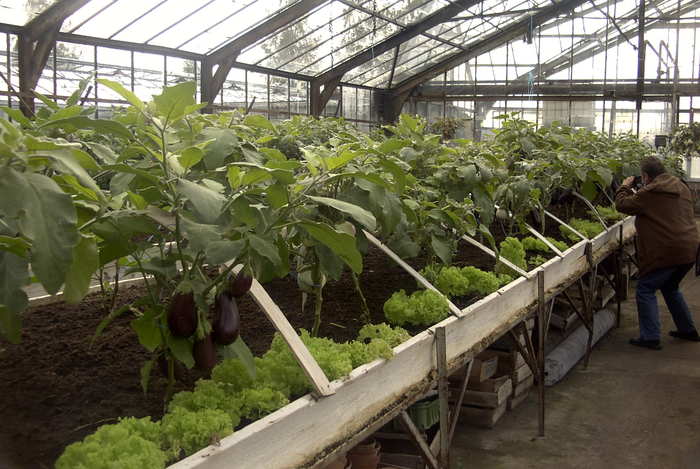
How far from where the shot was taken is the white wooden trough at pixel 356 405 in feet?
4.82

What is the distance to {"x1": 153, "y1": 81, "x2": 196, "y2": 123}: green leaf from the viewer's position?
129cm

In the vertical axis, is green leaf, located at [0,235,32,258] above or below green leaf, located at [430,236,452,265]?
above

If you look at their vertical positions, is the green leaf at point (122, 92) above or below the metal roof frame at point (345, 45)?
below

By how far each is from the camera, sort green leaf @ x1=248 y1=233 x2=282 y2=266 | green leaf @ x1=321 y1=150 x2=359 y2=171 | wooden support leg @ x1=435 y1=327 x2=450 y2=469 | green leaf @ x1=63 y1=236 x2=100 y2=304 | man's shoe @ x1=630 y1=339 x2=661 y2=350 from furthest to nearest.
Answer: man's shoe @ x1=630 y1=339 x2=661 y2=350, wooden support leg @ x1=435 y1=327 x2=450 y2=469, green leaf @ x1=321 y1=150 x2=359 y2=171, green leaf @ x1=248 y1=233 x2=282 y2=266, green leaf @ x1=63 y1=236 x2=100 y2=304

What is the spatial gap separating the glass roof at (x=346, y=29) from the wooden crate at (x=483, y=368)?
6723mm

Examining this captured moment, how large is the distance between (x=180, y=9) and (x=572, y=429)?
25.9 feet

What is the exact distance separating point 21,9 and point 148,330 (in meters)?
7.70

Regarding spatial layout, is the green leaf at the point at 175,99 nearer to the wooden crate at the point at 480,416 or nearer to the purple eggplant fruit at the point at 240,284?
the purple eggplant fruit at the point at 240,284

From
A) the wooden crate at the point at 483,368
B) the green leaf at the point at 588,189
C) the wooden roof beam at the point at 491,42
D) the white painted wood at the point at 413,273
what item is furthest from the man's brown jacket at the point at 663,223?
the wooden roof beam at the point at 491,42

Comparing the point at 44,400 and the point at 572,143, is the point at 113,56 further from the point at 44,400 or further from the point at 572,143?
the point at 44,400

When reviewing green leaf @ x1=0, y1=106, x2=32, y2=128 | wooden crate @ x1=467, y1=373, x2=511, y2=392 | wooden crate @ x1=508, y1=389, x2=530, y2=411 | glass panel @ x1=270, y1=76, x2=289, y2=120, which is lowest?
wooden crate @ x1=508, y1=389, x2=530, y2=411

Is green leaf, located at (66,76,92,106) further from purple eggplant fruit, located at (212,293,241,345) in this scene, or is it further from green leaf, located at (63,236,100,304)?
purple eggplant fruit, located at (212,293,241,345)

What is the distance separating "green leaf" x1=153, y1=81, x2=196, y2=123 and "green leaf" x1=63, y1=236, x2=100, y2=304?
302 mm

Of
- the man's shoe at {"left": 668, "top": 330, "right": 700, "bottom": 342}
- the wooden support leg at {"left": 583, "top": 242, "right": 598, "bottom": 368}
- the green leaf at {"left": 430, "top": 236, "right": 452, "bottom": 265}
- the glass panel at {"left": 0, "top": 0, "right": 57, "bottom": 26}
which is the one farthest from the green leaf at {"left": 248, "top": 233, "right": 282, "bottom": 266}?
the glass panel at {"left": 0, "top": 0, "right": 57, "bottom": 26}
